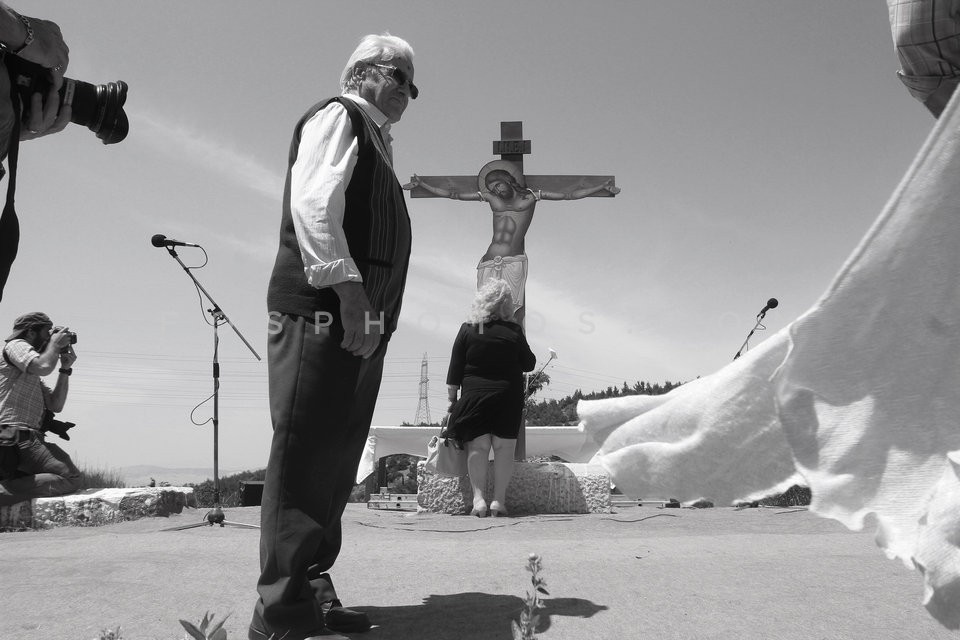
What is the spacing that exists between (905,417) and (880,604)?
5.29 ft

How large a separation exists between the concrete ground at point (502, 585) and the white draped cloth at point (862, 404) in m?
1.11

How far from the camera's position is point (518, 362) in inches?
231

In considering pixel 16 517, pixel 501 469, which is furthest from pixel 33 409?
pixel 501 469

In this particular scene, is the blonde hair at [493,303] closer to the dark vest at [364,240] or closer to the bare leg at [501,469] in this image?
the bare leg at [501,469]

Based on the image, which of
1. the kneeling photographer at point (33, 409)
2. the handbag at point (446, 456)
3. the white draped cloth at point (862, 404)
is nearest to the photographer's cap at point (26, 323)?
the kneeling photographer at point (33, 409)

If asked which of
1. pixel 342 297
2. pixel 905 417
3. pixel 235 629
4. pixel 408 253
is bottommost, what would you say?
pixel 235 629

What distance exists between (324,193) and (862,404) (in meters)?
1.53

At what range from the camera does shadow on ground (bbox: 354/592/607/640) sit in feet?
7.08

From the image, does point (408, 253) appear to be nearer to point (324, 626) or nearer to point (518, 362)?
point (324, 626)

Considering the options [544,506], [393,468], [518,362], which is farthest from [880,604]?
[393,468]

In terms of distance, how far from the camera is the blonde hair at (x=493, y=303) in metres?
5.66

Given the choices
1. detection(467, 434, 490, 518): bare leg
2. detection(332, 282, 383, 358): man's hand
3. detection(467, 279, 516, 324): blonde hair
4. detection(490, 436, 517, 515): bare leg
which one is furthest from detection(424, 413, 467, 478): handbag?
detection(332, 282, 383, 358): man's hand

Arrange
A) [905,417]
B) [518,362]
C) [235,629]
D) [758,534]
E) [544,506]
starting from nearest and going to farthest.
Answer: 1. [905,417]
2. [235,629]
3. [758,534]
4. [518,362]
5. [544,506]

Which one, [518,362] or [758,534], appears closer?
[758,534]
